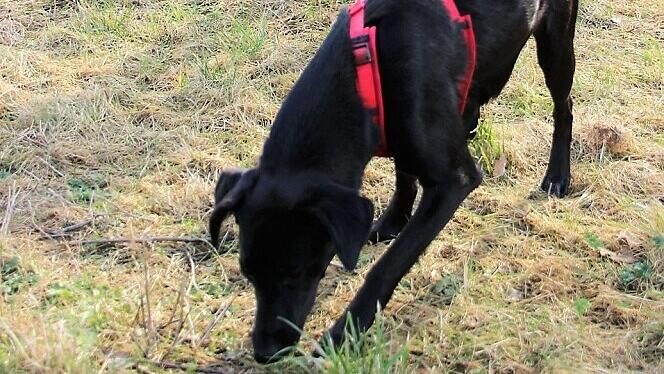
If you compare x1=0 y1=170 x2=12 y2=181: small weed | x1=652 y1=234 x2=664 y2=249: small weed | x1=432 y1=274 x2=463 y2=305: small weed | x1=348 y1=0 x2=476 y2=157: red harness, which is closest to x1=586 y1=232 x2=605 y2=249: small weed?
x1=652 y1=234 x2=664 y2=249: small weed

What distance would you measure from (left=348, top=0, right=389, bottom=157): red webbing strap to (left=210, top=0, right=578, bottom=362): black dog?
33mm

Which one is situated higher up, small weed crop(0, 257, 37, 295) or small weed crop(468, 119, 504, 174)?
small weed crop(0, 257, 37, 295)

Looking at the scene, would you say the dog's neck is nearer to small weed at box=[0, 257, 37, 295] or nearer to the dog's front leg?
the dog's front leg

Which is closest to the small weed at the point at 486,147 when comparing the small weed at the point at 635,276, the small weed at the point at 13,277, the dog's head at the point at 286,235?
the small weed at the point at 635,276

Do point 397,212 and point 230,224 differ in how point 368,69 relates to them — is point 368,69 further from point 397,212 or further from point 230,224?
point 230,224

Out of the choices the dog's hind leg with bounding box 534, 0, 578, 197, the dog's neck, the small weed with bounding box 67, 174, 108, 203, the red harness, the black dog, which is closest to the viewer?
the black dog

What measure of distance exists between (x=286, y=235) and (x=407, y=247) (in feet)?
1.94

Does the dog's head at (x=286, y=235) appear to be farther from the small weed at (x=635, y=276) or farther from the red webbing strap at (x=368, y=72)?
the small weed at (x=635, y=276)

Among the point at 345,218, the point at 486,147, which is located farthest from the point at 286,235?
the point at 486,147

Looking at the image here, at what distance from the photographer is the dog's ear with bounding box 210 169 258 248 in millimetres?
3041

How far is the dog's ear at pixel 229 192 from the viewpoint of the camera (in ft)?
9.98

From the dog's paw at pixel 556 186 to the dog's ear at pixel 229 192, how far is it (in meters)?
2.01

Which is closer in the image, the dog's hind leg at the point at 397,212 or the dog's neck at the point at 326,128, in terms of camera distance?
the dog's neck at the point at 326,128

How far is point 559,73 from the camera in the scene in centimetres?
458
